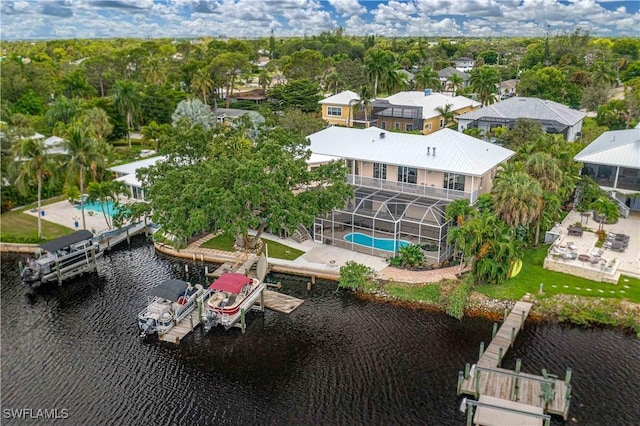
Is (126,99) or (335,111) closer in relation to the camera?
(126,99)

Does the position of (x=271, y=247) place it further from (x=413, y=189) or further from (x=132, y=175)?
(x=132, y=175)

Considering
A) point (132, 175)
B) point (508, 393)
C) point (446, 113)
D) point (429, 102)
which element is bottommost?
point (508, 393)

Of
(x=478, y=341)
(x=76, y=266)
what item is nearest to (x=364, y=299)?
(x=478, y=341)

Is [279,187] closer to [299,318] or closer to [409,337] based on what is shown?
[299,318]

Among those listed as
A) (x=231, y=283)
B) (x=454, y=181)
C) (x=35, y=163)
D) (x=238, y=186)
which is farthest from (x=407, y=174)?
(x=35, y=163)

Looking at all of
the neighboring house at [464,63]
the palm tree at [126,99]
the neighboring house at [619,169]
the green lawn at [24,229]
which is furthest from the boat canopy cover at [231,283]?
the neighboring house at [464,63]
